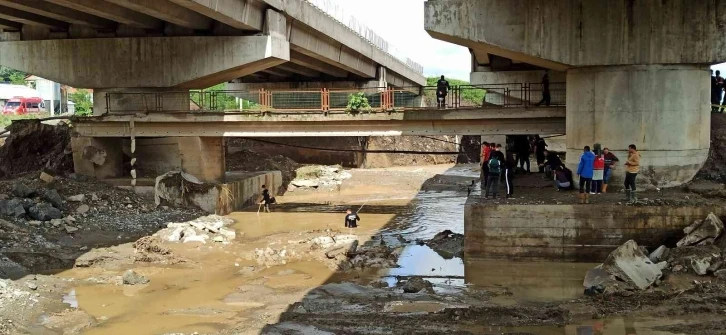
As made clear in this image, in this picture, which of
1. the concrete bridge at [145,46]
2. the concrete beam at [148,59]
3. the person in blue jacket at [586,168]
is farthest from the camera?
the concrete beam at [148,59]

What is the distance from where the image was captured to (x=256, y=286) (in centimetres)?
1523

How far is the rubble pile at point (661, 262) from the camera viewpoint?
46.8ft

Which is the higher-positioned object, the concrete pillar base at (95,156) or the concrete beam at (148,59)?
the concrete beam at (148,59)

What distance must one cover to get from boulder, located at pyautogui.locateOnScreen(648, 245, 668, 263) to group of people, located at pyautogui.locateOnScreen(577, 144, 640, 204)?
1.42 meters

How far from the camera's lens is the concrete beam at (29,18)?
23.6m

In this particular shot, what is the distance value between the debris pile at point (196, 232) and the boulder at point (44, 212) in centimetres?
292

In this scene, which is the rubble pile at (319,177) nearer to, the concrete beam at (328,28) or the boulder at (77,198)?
the concrete beam at (328,28)

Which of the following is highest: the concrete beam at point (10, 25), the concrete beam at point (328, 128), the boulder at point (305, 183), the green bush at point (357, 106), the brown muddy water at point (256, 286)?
the concrete beam at point (10, 25)

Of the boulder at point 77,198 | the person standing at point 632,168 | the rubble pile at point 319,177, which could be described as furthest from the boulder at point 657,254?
the rubble pile at point 319,177

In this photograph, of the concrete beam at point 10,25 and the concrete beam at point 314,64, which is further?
the concrete beam at point 314,64

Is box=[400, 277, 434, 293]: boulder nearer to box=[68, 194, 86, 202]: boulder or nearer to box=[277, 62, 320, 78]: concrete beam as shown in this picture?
box=[68, 194, 86, 202]: boulder

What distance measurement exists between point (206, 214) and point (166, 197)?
59.2 inches

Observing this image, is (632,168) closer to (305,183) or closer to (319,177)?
(305,183)

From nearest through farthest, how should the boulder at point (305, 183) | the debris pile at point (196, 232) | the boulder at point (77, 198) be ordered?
the debris pile at point (196, 232) → the boulder at point (77, 198) → the boulder at point (305, 183)
